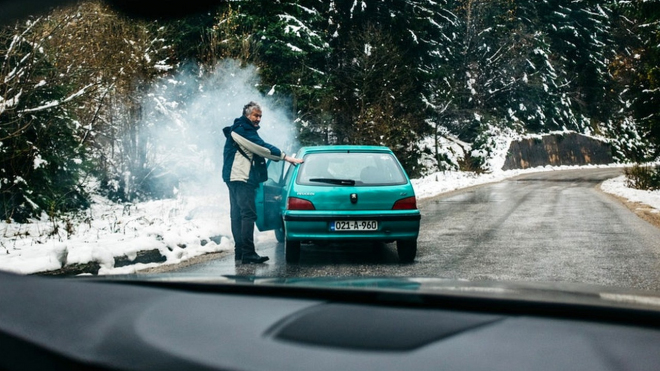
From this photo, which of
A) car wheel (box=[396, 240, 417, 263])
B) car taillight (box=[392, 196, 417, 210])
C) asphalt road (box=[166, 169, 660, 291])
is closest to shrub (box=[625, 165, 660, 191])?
asphalt road (box=[166, 169, 660, 291])

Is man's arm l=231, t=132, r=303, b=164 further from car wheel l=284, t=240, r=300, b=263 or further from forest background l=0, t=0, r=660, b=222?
forest background l=0, t=0, r=660, b=222

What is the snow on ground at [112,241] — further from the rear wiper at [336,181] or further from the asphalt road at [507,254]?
the rear wiper at [336,181]

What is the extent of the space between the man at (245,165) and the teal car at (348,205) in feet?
1.27

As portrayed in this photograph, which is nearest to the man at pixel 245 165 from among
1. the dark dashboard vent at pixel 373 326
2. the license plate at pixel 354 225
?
the license plate at pixel 354 225

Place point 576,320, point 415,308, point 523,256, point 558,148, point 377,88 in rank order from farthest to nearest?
point 558,148
point 377,88
point 523,256
point 415,308
point 576,320

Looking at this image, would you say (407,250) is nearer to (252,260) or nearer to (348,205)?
(348,205)

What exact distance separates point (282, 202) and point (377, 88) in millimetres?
23766

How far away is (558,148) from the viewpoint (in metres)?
58.5

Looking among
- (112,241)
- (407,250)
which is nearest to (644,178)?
(407,250)

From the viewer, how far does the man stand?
7.91m

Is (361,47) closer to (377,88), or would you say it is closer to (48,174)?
(377,88)

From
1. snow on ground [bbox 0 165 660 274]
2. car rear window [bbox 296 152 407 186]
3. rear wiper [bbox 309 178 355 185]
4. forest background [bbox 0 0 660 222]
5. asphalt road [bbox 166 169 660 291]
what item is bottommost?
asphalt road [bbox 166 169 660 291]

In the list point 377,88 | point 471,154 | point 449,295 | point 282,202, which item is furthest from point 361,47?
point 449,295

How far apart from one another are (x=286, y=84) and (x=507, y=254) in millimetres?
20350
